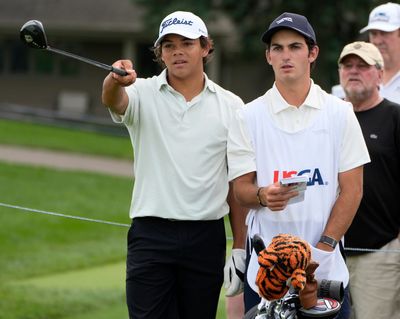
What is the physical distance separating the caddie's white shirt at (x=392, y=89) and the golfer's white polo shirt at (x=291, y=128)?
1.93 metres

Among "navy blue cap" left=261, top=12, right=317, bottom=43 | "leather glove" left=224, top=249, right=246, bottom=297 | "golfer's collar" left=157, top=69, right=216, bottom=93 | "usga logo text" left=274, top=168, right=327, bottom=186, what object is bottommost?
"leather glove" left=224, top=249, right=246, bottom=297

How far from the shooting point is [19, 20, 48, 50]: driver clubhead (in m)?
4.81

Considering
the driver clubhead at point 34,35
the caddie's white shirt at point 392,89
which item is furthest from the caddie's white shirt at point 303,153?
the caddie's white shirt at point 392,89

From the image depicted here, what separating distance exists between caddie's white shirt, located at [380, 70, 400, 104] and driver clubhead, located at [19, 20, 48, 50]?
9.06 ft

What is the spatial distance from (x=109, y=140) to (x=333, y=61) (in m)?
6.38

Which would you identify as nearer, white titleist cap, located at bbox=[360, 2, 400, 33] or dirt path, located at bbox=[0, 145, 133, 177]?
white titleist cap, located at bbox=[360, 2, 400, 33]

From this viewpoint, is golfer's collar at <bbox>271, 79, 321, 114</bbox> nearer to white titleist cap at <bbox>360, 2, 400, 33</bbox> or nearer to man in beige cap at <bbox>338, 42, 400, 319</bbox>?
man in beige cap at <bbox>338, 42, 400, 319</bbox>

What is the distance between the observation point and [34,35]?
4.83 metres

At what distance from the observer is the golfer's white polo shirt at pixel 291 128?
485 centimetres

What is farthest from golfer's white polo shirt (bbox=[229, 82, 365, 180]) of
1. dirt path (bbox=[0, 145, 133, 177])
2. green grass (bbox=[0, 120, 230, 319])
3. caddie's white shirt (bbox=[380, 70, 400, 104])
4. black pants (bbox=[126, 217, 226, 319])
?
dirt path (bbox=[0, 145, 133, 177])

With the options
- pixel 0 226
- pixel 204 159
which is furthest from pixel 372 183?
pixel 0 226

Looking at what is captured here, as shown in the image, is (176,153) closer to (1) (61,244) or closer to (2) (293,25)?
(2) (293,25)

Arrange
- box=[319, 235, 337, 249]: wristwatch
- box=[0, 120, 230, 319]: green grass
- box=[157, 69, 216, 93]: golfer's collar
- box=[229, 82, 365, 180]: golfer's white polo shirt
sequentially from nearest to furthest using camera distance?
1. box=[319, 235, 337, 249]: wristwatch
2. box=[229, 82, 365, 180]: golfer's white polo shirt
3. box=[157, 69, 216, 93]: golfer's collar
4. box=[0, 120, 230, 319]: green grass

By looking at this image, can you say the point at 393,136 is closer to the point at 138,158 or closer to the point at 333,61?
the point at 138,158
